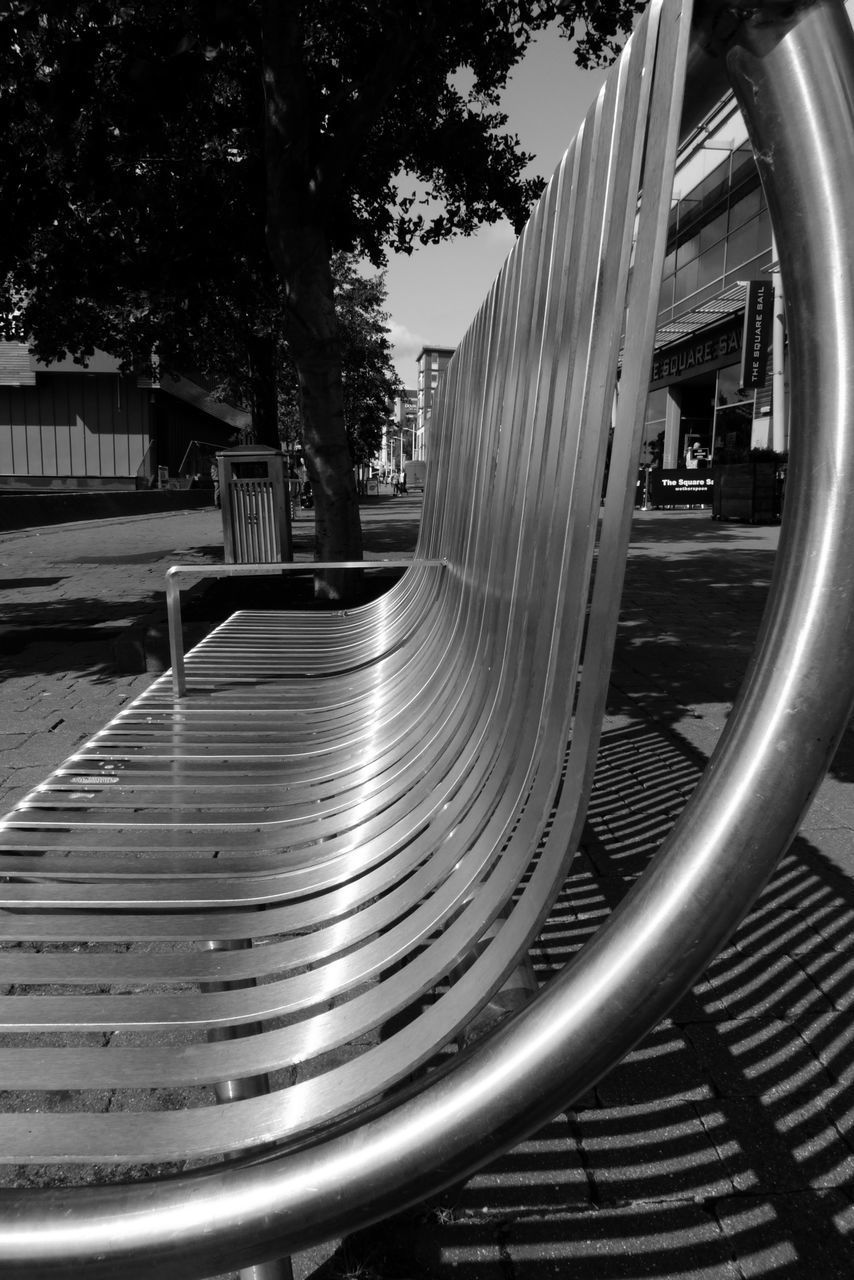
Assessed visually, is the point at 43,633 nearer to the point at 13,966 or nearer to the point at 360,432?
the point at 13,966

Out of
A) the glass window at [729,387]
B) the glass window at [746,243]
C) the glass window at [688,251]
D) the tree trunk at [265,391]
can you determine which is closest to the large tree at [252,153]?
the tree trunk at [265,391]

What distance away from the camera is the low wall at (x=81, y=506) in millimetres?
18511

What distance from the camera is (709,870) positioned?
2.35ft

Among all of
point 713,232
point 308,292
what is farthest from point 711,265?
point 308,292

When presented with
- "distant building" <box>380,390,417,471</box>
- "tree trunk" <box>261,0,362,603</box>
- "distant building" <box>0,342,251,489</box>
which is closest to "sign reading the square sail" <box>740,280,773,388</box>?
"tree trunk" <box>261,0,362,603</box>

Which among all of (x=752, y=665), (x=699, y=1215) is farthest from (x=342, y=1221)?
(x=699, y=1215)

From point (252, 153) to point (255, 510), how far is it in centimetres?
363

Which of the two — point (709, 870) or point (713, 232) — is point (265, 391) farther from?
point (709, 870)

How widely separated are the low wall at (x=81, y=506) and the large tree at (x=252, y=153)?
7620mm

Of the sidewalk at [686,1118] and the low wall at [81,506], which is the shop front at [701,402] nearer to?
the low wall at [81,506]

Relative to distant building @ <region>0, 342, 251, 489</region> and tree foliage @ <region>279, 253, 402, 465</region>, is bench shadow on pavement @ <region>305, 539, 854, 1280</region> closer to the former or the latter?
tree foliage @ <region>279, 253, 402, 465</region>

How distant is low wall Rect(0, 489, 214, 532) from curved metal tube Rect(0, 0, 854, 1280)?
18.8m

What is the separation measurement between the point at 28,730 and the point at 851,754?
154 inches

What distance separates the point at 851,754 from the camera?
4410mm
